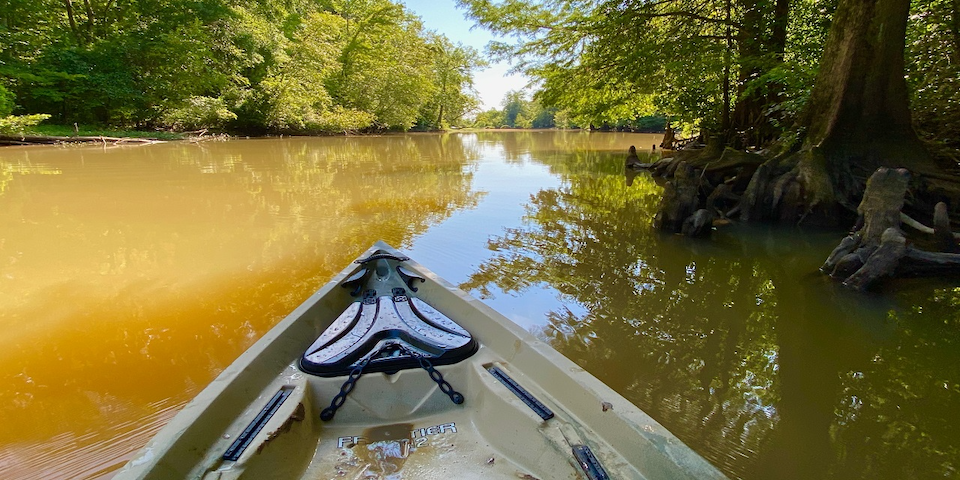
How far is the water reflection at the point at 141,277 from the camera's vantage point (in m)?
2.34

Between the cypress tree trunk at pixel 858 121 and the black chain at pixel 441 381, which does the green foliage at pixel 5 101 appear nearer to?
the black chain at pixel 441 381

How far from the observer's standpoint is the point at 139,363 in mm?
2807

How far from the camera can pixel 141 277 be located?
4.30 m

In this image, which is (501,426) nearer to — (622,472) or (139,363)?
(622,472)

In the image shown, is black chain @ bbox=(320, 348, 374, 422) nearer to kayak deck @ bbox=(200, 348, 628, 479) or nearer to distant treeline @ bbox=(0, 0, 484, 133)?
kayak deck @ bbox=(200, 348, 628, 479)

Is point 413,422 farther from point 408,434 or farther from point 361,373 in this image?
point 361,373

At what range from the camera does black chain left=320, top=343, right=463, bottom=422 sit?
6.75 feet

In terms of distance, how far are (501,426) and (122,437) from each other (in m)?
1.82

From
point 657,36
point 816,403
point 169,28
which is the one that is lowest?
point 816,403

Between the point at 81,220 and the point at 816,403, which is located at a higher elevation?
the point at 81,220

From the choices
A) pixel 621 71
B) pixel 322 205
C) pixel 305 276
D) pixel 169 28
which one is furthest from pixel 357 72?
pixel 305 276

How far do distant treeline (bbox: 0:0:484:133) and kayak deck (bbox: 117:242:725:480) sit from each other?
64.6 ft

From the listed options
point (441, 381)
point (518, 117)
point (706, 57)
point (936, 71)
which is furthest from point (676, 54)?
point (518, 117)

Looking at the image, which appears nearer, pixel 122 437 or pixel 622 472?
pixel 622 472
